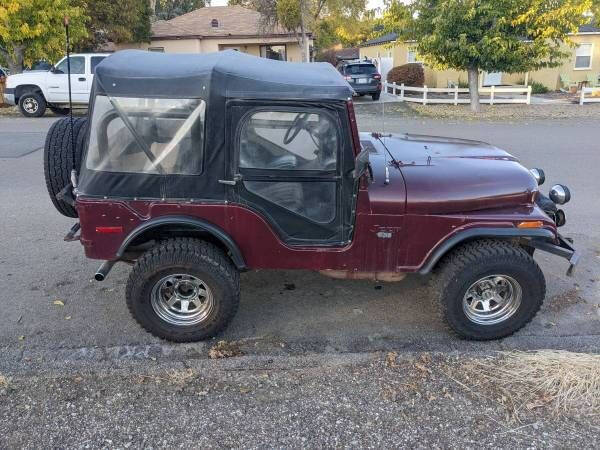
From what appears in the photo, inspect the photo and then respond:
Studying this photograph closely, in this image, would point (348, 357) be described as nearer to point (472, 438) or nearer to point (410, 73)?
point (472, 438)

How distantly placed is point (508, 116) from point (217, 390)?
50.7 ft

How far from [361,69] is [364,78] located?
0.90 meters

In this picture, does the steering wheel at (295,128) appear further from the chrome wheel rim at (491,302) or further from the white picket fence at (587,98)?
the white picket fence at (587,98)

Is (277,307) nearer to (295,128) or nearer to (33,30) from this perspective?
(295,128)

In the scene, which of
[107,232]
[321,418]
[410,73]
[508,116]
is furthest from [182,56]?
[410,73]

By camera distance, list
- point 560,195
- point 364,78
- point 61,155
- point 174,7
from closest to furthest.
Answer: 1. point 61,155
2. point 560,195
3. point 364,78
4. point 174,7

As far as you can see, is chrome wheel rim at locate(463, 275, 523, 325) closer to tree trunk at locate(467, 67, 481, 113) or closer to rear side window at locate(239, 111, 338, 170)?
rear side window at locate(239, 111, 338, 170)

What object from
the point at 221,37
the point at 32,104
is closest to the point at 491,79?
the point at 221,37

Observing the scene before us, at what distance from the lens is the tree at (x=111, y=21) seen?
69.3ft

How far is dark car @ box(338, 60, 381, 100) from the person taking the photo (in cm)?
2089

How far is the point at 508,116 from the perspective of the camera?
16.2 m

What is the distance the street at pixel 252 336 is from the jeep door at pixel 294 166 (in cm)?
89

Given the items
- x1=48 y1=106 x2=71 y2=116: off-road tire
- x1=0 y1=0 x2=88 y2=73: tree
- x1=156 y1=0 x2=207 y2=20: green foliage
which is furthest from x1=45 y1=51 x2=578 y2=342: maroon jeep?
x1=156 y1=0 x2=207 y2=20: green foliage

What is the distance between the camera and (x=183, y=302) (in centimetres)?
367
